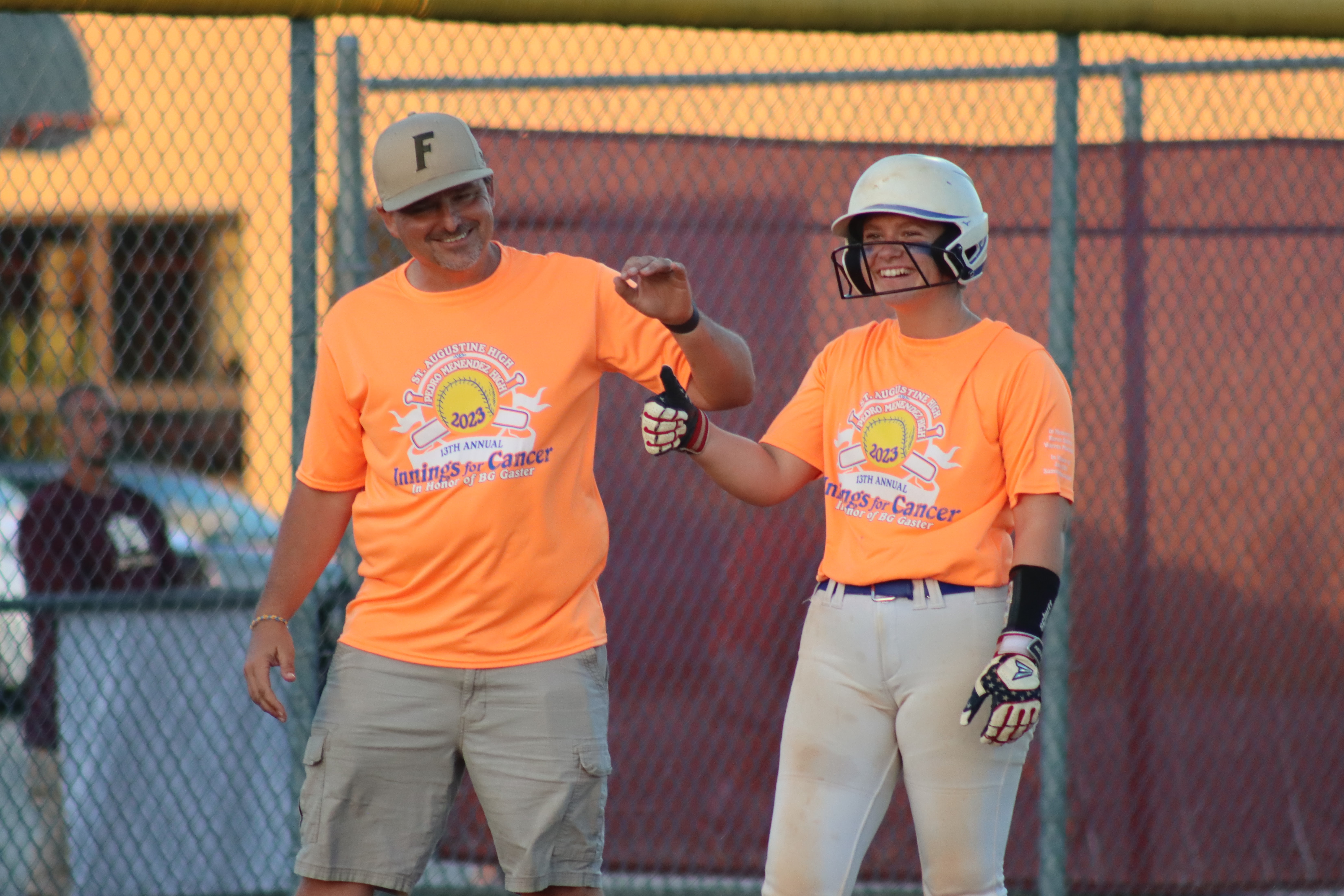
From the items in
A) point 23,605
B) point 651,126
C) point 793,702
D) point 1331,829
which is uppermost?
point 651,126

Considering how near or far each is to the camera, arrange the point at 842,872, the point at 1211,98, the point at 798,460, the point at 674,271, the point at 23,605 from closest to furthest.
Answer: the point at 674,271 < the point at 842,872 < the point at 798,460 < the point at 23,605 < the point at 1211,98

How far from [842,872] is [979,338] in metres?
1.19

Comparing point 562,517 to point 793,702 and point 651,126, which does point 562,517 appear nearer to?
point 793,702

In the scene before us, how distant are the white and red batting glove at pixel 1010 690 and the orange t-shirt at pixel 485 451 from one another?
0.83 meters

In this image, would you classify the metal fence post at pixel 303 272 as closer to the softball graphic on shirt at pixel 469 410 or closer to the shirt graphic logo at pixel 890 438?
the softball graphic on shirt at pixel 469 410

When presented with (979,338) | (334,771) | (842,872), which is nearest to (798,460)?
(979,338)

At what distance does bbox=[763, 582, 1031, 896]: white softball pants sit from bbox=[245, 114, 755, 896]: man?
0.44m

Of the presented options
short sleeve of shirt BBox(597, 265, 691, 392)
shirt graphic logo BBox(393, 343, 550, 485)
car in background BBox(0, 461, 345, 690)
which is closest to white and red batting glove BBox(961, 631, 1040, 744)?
short sleeve of shirt BBox(597, 265, 691, 392)

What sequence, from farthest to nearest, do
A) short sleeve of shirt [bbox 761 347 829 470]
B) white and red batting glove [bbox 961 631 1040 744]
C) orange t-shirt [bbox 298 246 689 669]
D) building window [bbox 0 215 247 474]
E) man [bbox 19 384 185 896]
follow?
1. building window [bbox 0 215 247 474]
2. man [bbox 19 384 185 896]
3. short sleeve of shirt [bbox 761 347 829 470]
4. orange t-shirt [bbox 298 246 689 669]
5. white and red batting glove [bbox 961 631 1040 744]

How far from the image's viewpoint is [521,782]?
2.78 m

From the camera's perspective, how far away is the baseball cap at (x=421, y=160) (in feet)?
9.05

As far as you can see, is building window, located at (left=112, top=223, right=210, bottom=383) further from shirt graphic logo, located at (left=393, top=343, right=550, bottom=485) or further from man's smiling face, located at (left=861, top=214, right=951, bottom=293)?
man's smiling face, located at (left=861, top=214, right=951, bottom=293)

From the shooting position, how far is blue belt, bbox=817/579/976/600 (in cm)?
276

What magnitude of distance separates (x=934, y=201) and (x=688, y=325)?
24.0 inches
